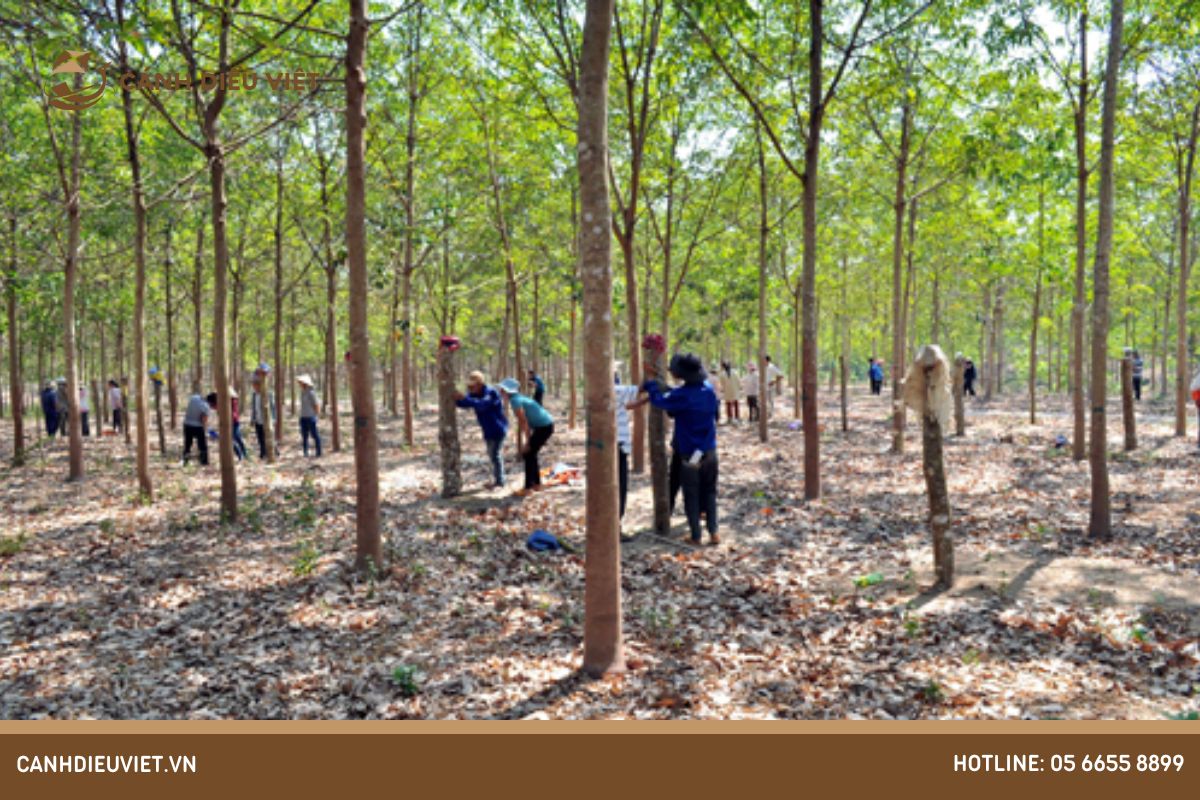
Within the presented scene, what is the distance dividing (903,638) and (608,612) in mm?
2575

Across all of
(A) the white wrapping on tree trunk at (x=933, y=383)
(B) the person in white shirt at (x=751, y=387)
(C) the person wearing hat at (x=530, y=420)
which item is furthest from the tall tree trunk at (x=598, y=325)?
(B) the person in white shirt at (x=751, y=387)

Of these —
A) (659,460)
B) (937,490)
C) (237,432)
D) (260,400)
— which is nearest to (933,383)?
(937,490)

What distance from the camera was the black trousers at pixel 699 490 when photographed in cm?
830

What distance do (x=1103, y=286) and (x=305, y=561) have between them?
9.19 m

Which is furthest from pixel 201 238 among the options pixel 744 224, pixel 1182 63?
pixel 1182 63

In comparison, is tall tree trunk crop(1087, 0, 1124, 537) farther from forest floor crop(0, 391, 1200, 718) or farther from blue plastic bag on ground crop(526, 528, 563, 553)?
blue plastic bag on ground crop(526, 528, 563, 553)

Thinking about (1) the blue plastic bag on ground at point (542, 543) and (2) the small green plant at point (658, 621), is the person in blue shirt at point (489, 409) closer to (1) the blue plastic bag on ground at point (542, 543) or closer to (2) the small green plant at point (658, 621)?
(1) the blue plastic bag on ground at point (542, 543)

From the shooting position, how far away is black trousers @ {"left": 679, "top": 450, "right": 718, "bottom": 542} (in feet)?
27.2

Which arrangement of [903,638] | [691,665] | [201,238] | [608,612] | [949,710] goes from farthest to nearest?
[201,238]
[903,638]
[691,665]
[608,612]
[949,710]

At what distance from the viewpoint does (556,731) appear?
12.8 ft

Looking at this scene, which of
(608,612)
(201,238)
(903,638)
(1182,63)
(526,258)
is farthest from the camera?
(526,258)

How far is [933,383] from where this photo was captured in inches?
259

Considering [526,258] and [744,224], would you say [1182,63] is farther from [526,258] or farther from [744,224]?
[526,258]
